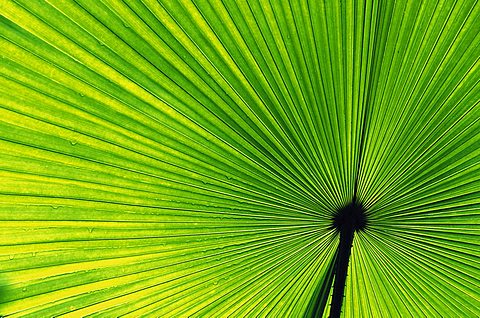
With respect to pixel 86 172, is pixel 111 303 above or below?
below

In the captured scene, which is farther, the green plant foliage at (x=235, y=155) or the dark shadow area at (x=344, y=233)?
the dark shadow area at (x=344, y=233)

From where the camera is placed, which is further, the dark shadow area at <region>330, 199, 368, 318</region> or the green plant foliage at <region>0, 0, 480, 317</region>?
the dark shadow area at <region>330, 199, 368, 318</region>

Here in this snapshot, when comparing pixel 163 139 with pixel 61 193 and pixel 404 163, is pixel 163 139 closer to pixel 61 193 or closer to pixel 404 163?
pixel 61 193

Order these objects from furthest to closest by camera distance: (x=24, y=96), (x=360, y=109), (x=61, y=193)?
(x=360, y=109)
(x=61, y=193)
(x=24, y=96)

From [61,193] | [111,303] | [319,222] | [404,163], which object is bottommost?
[111,303]

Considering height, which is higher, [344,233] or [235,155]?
[235,155]

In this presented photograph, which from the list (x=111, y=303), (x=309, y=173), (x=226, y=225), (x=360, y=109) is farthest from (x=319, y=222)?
(x=111, y=303)

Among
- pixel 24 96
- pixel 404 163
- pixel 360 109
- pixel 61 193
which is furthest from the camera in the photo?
pixel 404 163

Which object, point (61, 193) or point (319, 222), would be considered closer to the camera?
point (61, 193)
